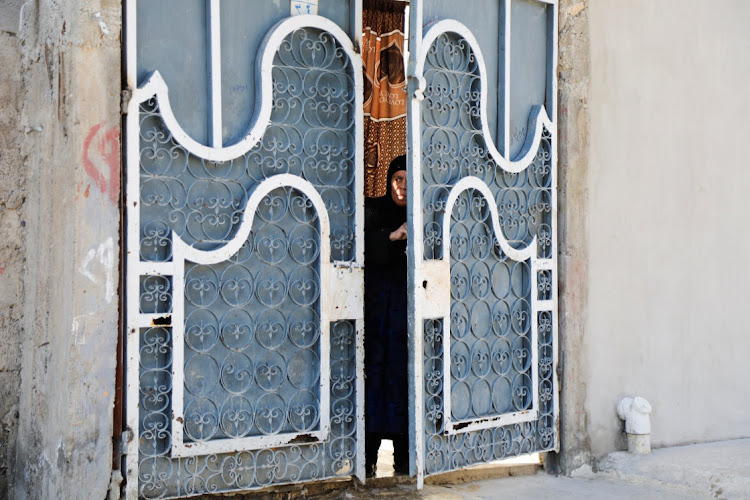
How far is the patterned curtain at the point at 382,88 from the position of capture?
215 inches

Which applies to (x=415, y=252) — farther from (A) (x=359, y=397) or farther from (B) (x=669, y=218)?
(B) (x=669, y=218)

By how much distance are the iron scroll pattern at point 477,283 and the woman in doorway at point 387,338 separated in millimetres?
477

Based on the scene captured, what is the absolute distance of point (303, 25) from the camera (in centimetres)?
403

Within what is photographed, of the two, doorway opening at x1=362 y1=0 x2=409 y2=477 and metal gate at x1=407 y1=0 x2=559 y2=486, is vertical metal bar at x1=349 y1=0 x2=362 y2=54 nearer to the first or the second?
metal gate at x1=407 y1=0 x2=559 y2=486

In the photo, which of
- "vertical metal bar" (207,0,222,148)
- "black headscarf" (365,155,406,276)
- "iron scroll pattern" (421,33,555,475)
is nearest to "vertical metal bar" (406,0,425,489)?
"iron scroll pattern" (421,33,555,475)

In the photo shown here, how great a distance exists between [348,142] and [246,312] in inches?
40.0

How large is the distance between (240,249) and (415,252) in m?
0.89

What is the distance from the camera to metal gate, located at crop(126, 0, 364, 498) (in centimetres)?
362

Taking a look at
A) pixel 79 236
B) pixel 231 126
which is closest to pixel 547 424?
pixel 231 126

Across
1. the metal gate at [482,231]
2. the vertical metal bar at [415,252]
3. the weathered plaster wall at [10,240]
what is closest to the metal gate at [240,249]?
the vertical metal bar at [415,252]

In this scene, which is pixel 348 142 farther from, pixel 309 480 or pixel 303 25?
pixel 309 480

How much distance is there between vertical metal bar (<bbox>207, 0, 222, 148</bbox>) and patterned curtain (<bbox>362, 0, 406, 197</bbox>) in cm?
178

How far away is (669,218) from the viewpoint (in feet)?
18.0

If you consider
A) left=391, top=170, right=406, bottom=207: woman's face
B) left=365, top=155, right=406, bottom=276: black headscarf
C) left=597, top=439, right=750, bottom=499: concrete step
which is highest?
left=391, top=170, right=406, bottom=207: woman's face
